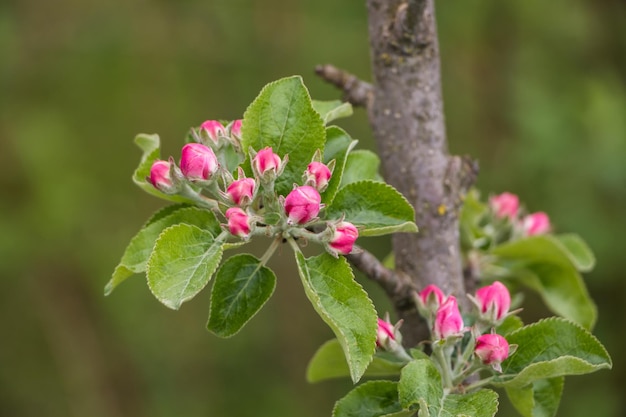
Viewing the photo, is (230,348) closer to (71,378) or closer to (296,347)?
(296,347)

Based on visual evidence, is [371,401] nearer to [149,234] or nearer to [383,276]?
[383,276]

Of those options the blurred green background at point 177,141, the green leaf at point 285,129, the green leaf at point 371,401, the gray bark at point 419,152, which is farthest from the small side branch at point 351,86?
the blurred green background at point 177,141

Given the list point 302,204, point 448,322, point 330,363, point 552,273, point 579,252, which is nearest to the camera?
point 302,204

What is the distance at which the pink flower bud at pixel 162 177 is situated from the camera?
1.09 meters

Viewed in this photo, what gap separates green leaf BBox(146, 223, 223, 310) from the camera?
3.27 ft

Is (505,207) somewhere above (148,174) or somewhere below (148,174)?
below

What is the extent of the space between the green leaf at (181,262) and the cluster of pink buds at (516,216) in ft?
2.42

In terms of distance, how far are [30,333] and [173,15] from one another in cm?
173

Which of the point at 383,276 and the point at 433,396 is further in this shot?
the point at 383,276

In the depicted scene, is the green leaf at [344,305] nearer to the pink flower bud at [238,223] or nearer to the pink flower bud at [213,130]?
the pink flower bud at [238,223]

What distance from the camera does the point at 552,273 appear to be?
1578 millimetres

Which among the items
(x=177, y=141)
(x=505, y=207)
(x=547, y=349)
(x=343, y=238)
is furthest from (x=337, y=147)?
(x=177, y=141)

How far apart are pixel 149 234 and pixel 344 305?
304 mm

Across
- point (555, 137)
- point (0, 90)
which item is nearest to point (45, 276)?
point (0, 90)
